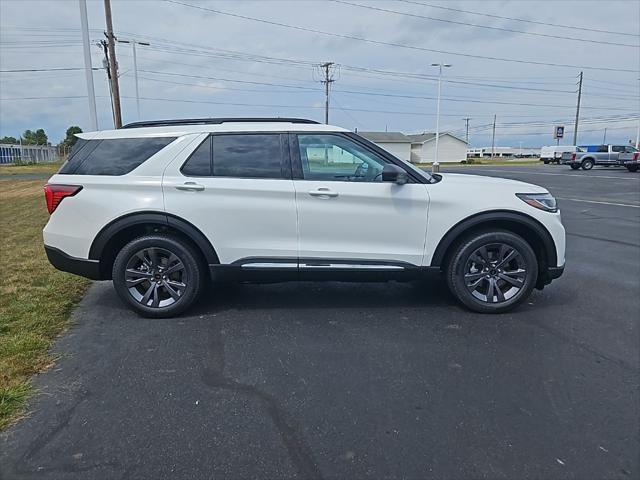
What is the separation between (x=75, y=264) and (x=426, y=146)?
7340cm

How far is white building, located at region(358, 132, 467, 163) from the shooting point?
70688 millimetres

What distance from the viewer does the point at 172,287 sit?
4211 mm

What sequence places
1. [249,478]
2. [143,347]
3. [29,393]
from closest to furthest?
[249,478], [29,393], [143,347]

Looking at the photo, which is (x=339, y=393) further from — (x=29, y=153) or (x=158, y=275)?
(x=29, y=153)

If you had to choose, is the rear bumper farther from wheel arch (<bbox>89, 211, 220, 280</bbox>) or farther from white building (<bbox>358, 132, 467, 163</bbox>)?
white building (<bbox>358, 132, 467, 163</bbox>)

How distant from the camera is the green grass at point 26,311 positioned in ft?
9.79

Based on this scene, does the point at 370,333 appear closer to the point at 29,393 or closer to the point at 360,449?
the point at 360,449

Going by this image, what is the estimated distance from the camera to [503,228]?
170 inches

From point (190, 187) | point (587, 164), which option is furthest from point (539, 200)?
point (587, 164)

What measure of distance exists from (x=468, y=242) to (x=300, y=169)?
5.58 feet

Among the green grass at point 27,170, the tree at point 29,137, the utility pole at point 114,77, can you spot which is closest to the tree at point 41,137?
the tree at point 29,137

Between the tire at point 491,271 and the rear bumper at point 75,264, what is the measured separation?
3303mm

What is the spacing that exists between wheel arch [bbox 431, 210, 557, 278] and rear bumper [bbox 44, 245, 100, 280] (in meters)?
3.14

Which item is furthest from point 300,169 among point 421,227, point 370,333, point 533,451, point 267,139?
point 533,451
